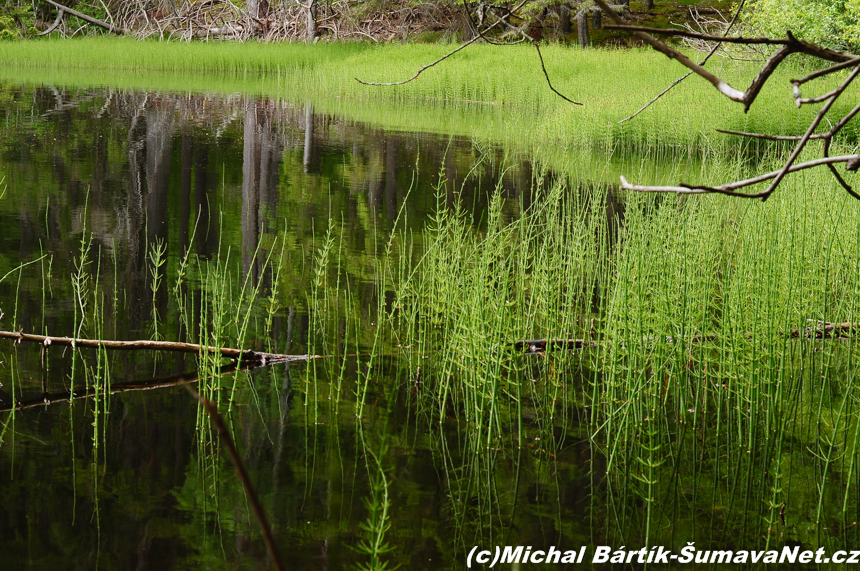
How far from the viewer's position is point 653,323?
3314mm

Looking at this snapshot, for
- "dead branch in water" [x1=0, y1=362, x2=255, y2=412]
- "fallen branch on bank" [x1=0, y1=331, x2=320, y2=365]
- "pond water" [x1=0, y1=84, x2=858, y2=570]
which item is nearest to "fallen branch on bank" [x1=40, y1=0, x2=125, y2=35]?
"pond water" [x1=0, y1=84, x2=858, y2=570]

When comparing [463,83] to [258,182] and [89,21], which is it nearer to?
[258,182]

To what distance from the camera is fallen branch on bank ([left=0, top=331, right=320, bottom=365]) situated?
3.15m

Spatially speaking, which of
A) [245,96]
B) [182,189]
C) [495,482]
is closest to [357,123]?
[245,96]

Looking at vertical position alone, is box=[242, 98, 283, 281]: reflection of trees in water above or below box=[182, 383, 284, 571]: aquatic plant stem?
below

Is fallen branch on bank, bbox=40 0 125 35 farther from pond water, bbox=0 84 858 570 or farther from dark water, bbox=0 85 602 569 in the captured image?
pond water, bbox=0 84 858 570

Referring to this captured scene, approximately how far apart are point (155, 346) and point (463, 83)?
11.6 m

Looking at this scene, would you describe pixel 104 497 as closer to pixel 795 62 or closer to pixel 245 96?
pixel 245 96

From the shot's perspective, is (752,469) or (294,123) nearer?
(752,469)

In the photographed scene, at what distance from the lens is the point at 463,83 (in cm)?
1430

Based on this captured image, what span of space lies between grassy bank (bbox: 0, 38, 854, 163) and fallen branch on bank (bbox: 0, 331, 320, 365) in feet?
14.7

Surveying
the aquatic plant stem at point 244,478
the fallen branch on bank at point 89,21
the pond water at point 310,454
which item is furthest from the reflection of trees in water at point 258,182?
the fallen branch on bank at point 89,21

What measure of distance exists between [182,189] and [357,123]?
5.04 meters

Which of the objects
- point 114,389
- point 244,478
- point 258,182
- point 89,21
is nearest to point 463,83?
point 258,182
